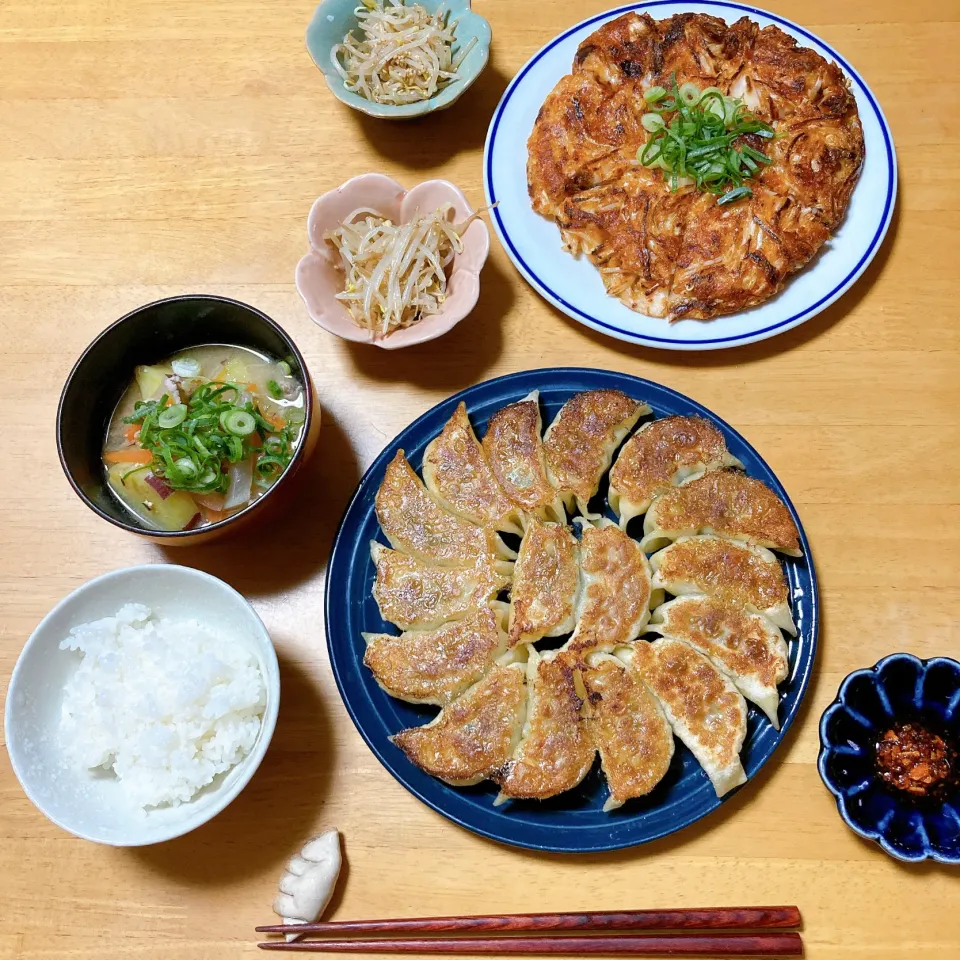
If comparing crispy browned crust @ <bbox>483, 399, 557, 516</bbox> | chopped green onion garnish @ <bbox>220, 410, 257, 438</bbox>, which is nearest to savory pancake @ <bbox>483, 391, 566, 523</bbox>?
crispy browned crust @ <bbox>483, 399, 557, 516</bbox>

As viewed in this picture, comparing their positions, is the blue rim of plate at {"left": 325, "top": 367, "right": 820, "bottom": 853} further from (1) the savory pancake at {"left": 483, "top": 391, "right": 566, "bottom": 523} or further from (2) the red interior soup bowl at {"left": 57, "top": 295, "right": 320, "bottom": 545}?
(2) the red interior soup bowl at {"left": 57, "top": 295, "right": 320, "bottom": 545}

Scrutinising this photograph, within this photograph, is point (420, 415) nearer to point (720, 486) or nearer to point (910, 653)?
point (720, 486)

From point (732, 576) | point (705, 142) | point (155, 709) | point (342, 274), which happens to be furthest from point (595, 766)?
point (705, 142)

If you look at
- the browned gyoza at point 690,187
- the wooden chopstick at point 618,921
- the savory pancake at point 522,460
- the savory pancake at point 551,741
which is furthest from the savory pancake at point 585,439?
the wooden chopstick at point 618,921

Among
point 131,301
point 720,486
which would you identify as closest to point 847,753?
point 720,486

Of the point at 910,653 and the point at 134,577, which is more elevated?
the point at 134,577

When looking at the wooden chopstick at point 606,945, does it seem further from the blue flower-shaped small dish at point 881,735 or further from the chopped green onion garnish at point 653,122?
the chopped green onion garnish at point 653,122
